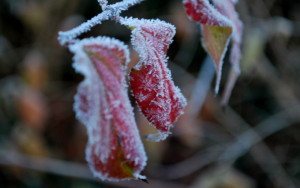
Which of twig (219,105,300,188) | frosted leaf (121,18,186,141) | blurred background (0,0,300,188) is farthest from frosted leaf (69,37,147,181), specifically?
twig (219,105,300,188)

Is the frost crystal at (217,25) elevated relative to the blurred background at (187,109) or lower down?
elevated

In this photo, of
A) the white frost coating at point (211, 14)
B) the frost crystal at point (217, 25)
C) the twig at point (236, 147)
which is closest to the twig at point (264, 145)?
the twig at point (236, 147)

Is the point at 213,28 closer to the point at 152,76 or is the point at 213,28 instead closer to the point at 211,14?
the point at 211,14

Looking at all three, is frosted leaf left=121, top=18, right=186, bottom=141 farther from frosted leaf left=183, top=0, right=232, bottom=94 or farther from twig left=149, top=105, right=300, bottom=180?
twig left=149, top=105, right=300, bottom=180

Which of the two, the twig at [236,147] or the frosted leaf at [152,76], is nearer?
the frosted leaf at [152,76]

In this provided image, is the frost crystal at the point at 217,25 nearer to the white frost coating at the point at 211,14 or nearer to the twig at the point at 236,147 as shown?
the white frost coating at the point at 211,14

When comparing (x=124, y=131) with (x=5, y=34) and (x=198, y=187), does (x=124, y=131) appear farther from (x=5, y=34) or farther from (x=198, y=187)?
(x=5, y=34)

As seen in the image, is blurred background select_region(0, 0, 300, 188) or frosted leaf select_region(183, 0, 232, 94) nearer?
frosted leaf select_region(183, 0, 232, 94)

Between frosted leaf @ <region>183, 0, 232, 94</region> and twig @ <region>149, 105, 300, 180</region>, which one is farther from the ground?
frosted leaf @ <region>183, 0, 232, 94</region>

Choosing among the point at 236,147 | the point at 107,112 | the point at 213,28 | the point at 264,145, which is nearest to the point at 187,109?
the point at 236,147
